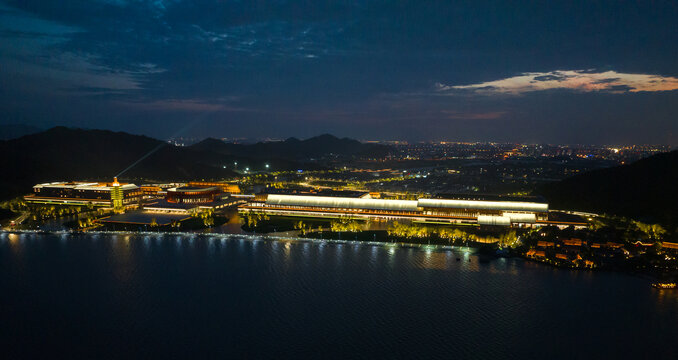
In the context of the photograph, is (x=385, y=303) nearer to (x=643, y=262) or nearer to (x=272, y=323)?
(x=272, y=323)

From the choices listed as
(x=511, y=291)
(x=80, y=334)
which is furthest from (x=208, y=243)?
(x=511, y=291)

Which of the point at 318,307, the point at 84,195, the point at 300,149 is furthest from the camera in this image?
the point at 300,149

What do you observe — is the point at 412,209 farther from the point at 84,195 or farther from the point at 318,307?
the point at 84,195

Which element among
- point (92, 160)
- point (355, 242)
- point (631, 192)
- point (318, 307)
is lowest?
point (318, 307)

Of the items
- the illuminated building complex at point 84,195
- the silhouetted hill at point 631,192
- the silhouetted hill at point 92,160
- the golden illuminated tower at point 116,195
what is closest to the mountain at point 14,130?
the silhouetted hill at point 92,160

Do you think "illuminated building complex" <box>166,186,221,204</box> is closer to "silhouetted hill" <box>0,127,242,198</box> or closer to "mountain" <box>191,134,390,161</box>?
"silhouetted hill" <box>0,127,242,198</box>

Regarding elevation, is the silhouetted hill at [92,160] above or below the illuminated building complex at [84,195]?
above

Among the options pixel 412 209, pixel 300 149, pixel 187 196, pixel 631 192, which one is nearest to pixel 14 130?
pixel 300 149

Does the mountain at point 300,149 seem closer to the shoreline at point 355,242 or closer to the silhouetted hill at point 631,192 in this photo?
the silhouetted hill at point 631,192
